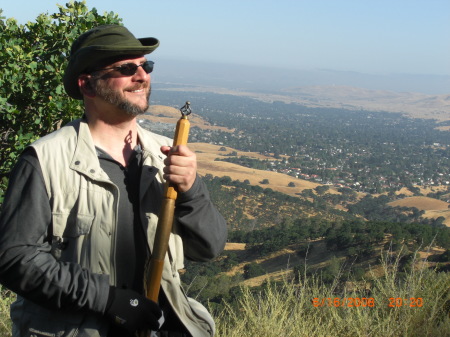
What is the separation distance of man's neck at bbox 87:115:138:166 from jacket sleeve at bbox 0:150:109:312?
32 cm

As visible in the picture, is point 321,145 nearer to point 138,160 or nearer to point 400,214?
point 400,214

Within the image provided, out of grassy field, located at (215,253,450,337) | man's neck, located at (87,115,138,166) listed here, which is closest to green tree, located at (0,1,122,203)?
grassy field, located at (215,253,450,337)

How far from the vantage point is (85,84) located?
176 cm

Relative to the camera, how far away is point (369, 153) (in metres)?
84.0

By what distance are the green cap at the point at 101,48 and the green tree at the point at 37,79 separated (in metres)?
2.83

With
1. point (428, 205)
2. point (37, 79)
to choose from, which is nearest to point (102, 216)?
point (37, 79)

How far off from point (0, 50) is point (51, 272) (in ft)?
13.9

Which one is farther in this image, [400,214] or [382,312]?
[400,214]

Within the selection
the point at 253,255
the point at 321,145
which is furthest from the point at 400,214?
the point at 321,145

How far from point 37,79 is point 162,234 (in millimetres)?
3786

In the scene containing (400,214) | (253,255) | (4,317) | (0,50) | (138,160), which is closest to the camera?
(138,160)

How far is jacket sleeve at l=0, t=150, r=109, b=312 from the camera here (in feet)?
4.62
